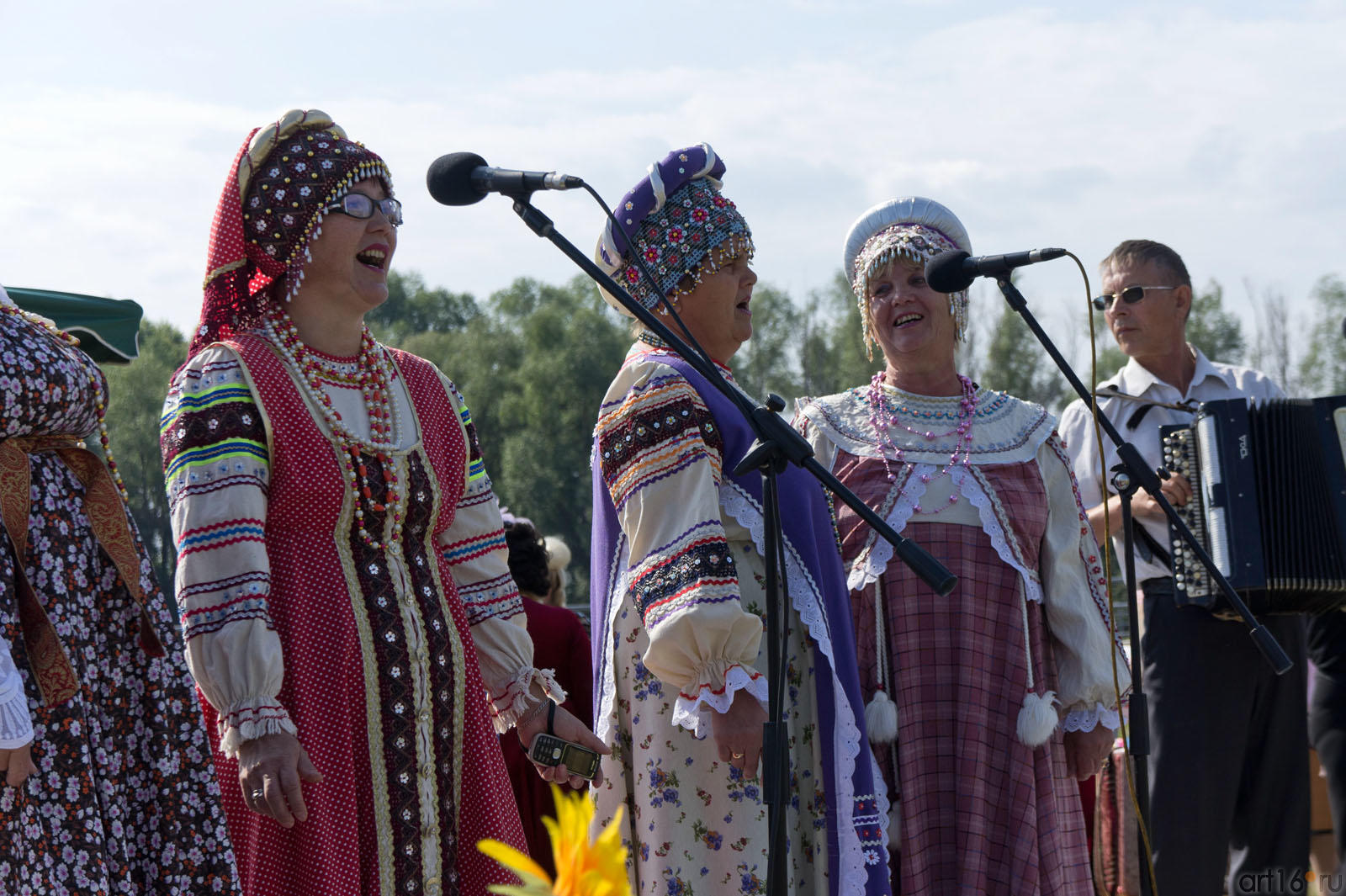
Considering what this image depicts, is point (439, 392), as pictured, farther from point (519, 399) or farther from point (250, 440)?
point (519, 399)

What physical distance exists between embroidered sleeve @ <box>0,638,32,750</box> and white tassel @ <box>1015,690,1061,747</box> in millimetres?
2460

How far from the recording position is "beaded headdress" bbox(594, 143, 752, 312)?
3859mm

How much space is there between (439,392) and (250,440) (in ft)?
1.89

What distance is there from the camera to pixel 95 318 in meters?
6.46

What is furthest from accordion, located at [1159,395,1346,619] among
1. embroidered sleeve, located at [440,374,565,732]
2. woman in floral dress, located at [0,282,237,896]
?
woman in floral dress, located at [0,282,237,896]

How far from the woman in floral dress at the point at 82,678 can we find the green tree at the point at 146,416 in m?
25.5

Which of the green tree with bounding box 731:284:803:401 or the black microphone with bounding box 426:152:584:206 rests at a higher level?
the green tree with bounding box 731:284:803:401

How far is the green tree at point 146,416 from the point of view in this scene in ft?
Answer: 99.4

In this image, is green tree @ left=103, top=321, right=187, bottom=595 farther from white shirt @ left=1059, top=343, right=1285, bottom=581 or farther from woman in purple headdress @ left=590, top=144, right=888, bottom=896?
woman in purple headdress @ left=590, top=144, right=888, bottom=896

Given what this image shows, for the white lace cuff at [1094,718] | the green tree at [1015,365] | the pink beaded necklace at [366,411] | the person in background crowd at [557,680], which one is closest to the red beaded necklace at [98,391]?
the pink beaded necklace at [366,411]

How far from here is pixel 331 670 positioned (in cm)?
302

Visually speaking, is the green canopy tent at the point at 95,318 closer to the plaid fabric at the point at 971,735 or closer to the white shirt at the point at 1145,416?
the plaid fabric at the point at 971,735

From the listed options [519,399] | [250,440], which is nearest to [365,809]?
[250,440]

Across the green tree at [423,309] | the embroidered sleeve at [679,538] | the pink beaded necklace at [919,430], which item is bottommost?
the embroidered sleeve at [679,538]
